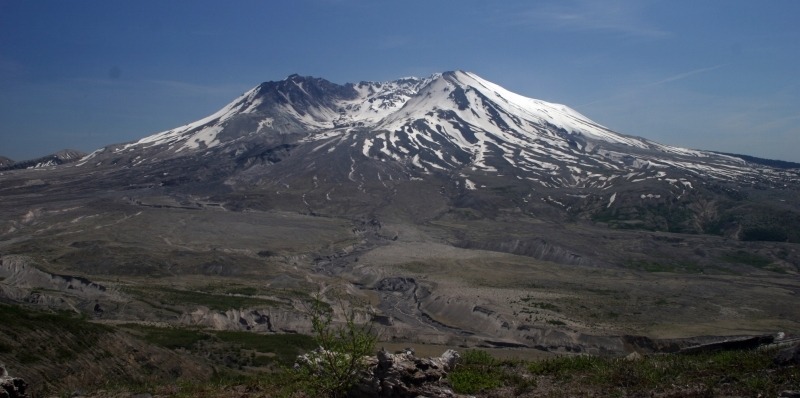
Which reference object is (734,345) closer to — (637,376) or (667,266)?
(637,376)

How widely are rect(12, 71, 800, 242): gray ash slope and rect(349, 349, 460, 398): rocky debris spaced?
91.9m

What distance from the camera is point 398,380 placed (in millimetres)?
10109

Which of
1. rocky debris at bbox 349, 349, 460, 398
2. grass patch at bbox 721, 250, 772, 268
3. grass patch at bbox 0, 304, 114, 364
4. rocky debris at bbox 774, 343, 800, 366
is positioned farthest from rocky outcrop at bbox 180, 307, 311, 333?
grass patch at bbox 721, 250, 772, 268

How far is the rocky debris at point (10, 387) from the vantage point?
33.3 ft

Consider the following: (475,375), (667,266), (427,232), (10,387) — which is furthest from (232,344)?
(427,232)

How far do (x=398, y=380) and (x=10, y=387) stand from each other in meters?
6.16


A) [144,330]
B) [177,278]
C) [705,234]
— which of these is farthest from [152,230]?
[705,234]

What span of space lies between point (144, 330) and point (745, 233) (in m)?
84.2

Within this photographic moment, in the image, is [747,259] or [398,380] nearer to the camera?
[398,380]

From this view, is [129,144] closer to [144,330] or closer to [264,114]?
[264,114]

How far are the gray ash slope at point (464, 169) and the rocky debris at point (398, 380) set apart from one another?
91.9 metres

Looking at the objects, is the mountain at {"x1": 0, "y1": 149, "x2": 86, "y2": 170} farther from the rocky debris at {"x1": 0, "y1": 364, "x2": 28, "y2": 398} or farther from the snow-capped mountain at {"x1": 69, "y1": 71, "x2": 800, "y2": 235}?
the rocky debris at {"x1": 0, "y1": 364, "x2": 28, "y2": 398}

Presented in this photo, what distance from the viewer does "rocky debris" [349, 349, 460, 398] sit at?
1005 centimetres

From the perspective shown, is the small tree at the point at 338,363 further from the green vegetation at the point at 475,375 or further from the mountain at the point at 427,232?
the green vegetation at the point at 475,375
